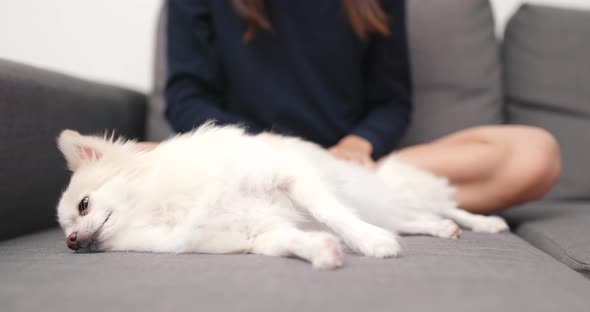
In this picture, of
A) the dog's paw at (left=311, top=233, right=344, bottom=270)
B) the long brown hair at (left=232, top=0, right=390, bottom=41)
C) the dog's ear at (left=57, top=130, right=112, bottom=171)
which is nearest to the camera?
the dog's paw at (left=311, top=233, right=344, bottom=270)

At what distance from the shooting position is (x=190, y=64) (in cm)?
157

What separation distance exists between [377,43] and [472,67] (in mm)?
426

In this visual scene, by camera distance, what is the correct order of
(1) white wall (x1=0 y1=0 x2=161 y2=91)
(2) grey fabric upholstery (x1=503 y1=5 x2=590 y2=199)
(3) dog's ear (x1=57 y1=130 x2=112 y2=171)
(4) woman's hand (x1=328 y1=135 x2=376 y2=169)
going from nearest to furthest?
1. (3) dog's ear (x1=57 y1=130 x2=112 y2=171)
2. (4) woman's hand (x1=328 y1=135 x2=376 y2=169)
3. (2) grey fabric upholstery (x1=503 y1=5 x2=590 y2=199)
4. (1) white wall (x1=0 y1=0 x2=161 y2=91)

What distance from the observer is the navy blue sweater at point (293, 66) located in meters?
1.57

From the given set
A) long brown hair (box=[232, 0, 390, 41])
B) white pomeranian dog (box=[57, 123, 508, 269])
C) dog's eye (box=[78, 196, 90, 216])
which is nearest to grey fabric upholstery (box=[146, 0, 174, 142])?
long brown hair (box=[232, 0, 390, 41])

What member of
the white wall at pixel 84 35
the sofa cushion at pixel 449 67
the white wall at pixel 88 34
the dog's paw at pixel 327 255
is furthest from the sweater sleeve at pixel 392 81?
the white wall at pixel 84 35

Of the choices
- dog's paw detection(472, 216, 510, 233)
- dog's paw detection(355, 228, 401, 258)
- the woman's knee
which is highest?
dog's paw detection(355, 228, 401, 258)

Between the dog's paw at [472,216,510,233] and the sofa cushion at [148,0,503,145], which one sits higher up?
the sofa cushion at [148,0,503,145]

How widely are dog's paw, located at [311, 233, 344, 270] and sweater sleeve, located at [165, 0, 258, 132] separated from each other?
80 centimetres

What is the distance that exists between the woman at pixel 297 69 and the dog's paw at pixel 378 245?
60cm

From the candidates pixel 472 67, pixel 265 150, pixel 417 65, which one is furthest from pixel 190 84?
pixel 472 67

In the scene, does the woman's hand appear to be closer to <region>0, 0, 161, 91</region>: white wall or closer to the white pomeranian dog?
the white pomeranian dog

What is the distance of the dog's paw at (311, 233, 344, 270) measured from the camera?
2.46 feet

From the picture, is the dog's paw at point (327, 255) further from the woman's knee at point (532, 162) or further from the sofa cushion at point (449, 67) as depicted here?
the sofa cushion at point (449, 67)
